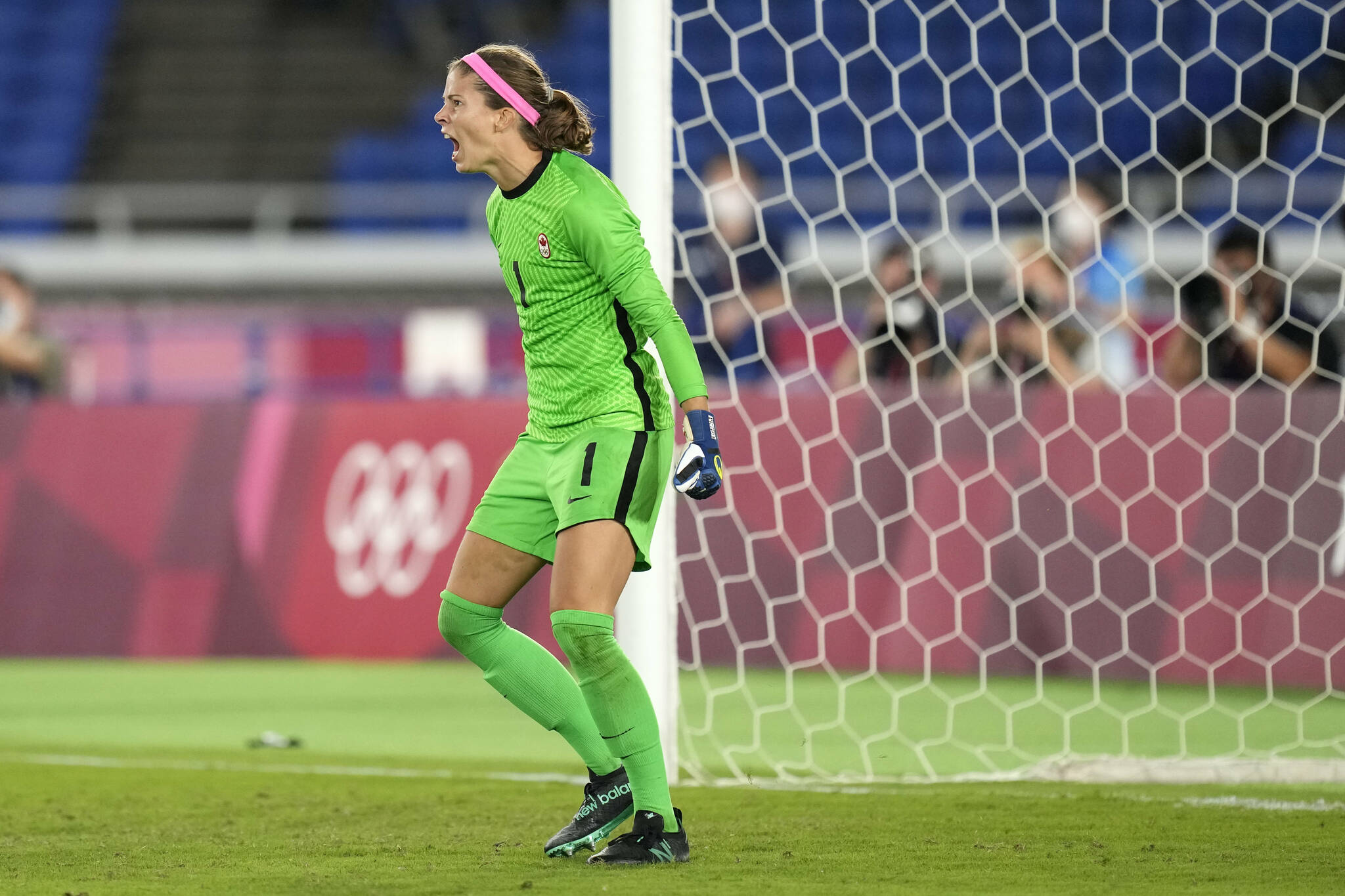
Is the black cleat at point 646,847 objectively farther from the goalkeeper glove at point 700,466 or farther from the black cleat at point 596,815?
the goalkeeper glove at point 700,466

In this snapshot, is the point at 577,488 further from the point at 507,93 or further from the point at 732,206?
the point at 732,206

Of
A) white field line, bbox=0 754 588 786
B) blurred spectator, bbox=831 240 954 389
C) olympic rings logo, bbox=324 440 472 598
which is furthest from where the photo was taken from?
olympic rings logo, bbox=324 440 472 598

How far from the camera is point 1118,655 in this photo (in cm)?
733

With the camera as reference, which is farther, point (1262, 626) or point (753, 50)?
point (753, 50)

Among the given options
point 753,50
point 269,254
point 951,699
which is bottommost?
point 951,699

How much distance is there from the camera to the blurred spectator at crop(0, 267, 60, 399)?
993 cm

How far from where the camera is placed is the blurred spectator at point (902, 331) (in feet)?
25.8

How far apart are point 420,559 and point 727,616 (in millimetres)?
1584

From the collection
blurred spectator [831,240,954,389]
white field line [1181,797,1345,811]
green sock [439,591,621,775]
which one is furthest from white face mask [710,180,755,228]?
green sock [439,591,621,775]

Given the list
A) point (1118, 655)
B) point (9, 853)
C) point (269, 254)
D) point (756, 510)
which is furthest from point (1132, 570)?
point (269, 254)

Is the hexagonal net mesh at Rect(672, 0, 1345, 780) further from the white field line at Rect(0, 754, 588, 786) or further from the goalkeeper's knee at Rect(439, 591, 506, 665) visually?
the goalkeeper's knee at Rect(439, 591, 506, 665)

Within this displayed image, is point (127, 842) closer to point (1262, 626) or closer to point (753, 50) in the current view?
point (1262, 626)

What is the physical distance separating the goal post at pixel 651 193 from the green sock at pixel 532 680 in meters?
0.89

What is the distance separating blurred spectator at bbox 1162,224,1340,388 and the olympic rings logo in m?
3.35
